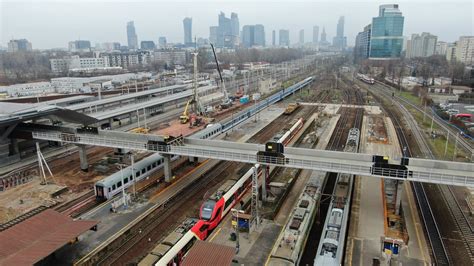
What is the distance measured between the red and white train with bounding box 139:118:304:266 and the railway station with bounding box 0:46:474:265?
0.12 metres

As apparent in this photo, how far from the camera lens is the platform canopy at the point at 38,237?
2148 centimetres

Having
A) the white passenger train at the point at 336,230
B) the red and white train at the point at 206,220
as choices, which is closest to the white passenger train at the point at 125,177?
the red and white train at the point at 206,220

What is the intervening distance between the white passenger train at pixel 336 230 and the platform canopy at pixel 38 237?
693 inches


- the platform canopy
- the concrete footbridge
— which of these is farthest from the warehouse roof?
the concrete footbridge

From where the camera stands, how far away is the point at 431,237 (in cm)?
2750

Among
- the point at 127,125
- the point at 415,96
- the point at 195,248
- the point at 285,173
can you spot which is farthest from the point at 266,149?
the point at 415,96

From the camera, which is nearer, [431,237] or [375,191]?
[431,237]

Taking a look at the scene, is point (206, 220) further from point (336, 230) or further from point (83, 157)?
point (83, 157)

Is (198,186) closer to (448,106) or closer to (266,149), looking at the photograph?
(266,149)

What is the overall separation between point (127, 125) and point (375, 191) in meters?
51.8

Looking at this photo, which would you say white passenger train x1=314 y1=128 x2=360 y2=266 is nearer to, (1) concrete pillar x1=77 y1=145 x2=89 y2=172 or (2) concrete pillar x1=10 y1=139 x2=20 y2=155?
(1) concrete pillar x1=77 y1=145 x2=89 y2=172

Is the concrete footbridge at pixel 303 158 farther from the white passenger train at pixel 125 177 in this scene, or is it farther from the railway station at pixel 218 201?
the white passenger train at pixel 125 177

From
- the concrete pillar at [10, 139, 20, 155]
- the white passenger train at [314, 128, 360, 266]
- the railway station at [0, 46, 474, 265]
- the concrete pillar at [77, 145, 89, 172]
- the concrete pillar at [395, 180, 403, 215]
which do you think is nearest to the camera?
the white passenger train at [314, 128, 360, 266]

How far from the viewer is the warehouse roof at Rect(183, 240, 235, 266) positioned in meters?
20.3
